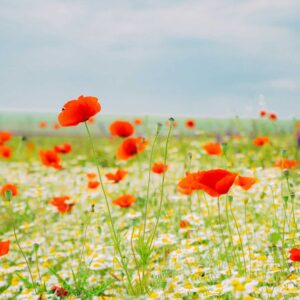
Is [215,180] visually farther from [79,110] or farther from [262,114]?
[262,114]

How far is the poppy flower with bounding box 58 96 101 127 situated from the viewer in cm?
206

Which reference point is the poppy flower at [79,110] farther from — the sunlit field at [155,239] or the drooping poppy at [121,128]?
the drooping poppy at [121,128]

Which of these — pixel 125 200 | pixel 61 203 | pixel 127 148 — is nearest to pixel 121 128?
pixel 127 148

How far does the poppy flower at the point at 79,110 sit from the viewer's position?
6.76 feet

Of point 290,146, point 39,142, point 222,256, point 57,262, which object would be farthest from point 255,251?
point 39,142

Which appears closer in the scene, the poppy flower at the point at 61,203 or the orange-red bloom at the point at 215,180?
the orange-red bloom at the point at 215,180

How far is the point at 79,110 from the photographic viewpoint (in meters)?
2.06

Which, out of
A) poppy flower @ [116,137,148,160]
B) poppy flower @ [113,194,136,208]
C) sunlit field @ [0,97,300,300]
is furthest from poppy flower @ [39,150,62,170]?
poppy flower @ [113,194,136,208]

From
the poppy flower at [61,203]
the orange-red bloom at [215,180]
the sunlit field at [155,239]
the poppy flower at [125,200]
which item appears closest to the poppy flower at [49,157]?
A: the sunlit field at [155,239]

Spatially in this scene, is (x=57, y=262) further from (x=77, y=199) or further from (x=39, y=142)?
(x=39, y=142)

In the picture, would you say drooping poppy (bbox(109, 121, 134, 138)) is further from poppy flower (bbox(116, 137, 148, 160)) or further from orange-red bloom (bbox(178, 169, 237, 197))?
orange-red bloom (bbox(178, 169, 237, 197))

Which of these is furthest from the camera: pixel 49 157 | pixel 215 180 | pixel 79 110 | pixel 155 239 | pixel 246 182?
pixel 49 157

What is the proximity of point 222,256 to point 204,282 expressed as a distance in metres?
0.34

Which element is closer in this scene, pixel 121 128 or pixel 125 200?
pixel 125 200
